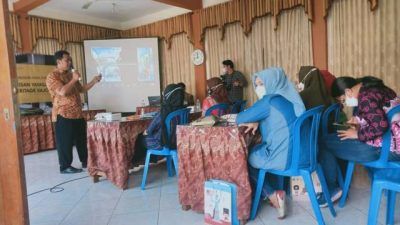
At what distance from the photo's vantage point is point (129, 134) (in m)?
2.93

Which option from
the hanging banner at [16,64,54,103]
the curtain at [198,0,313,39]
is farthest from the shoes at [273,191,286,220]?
the hanging banner at [16,64,54,103]

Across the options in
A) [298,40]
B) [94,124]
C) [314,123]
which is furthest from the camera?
[298,40]

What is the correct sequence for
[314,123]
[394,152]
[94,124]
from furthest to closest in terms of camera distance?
[94,124] → [314,123] → [394,152]

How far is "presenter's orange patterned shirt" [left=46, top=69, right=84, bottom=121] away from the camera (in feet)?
11.4

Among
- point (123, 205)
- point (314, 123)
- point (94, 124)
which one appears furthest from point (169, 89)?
point (314, 123)

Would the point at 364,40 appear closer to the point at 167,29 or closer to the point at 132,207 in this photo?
the point at 132,207

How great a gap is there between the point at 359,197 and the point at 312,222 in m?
0.68

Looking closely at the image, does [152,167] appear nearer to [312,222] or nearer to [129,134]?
[129,134]

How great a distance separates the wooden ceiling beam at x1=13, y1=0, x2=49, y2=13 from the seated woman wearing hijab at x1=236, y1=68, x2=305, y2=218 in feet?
14.8

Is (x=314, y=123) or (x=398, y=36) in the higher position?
(x=398, y=36)

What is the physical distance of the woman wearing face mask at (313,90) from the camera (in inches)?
94.2

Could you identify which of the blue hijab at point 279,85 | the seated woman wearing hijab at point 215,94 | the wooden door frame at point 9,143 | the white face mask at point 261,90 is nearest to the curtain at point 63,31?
the seated woman wearing hijab at point 215,94

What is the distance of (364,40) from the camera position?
391 centimetres

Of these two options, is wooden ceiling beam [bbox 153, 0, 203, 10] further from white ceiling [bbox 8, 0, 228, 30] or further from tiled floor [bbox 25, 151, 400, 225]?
tiled floor [bbox 25, 151, 400, 225]
